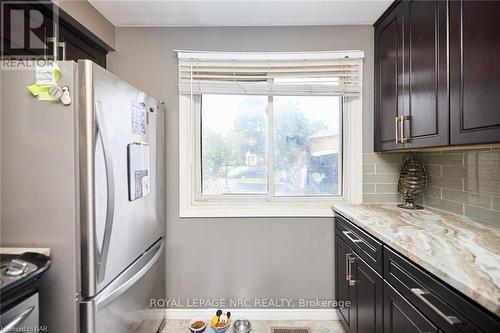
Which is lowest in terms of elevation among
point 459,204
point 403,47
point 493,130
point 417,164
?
point 459,204

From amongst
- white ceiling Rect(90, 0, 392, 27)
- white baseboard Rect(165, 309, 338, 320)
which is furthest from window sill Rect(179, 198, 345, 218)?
white ceiling Rect(90, 0, 392, 27)

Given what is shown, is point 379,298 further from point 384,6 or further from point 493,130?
point 384,6

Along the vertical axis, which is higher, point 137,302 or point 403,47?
point 403,47

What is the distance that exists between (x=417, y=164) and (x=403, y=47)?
827 millimetres

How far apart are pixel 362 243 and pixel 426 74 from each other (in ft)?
3.37

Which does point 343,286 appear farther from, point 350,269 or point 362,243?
point 362,243

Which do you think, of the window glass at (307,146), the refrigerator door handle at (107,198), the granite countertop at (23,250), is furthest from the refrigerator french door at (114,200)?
the window glass at (307,146)

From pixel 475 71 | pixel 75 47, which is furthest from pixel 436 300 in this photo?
pixel 75 47

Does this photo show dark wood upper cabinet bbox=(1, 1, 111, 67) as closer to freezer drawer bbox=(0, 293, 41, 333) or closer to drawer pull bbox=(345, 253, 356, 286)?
freezer drawer bbox=(0, 293, 41, 333)

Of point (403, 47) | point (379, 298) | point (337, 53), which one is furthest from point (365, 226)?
point (337, 53)

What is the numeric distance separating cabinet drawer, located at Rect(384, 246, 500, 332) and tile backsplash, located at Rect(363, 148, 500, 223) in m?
0.77

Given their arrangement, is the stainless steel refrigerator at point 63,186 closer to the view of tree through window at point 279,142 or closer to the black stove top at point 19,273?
the black stove top at point 19,273

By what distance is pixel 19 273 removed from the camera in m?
0.93

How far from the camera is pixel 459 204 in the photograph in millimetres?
1705
